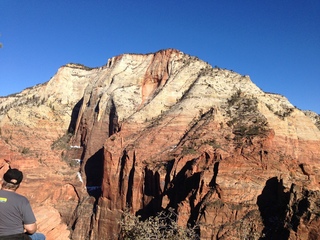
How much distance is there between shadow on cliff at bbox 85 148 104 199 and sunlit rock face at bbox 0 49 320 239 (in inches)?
6.4

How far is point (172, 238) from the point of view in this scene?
12.3 m

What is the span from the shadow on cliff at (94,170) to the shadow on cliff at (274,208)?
25668 mm

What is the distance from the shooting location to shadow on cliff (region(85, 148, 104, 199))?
47.2 meters

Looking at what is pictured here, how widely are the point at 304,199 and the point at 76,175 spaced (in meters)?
32.9

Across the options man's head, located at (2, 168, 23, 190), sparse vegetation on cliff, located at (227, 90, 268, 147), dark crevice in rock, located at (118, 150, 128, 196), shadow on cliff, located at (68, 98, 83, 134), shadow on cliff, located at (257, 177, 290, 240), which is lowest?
man's head, located at (2, 168, 23, 190)

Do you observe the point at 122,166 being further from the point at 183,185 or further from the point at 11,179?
the point at 11,179

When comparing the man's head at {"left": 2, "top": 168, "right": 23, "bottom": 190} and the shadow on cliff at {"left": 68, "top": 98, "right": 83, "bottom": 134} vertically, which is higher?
the shadow on cliff at {"left": 68, "top": 98, "right": 83, "bottom": 134}

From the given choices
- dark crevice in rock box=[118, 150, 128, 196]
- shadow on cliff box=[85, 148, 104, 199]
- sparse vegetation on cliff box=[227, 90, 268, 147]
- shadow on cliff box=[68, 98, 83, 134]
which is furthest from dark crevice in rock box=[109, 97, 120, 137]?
sparse vegetation on cliff box=[227, 90, 268, 147]

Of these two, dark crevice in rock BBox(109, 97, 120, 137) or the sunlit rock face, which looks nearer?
the sunlit rock face

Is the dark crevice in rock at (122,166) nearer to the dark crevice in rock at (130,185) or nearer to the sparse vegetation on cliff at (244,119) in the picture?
the dark crevice in rock at (130,185)

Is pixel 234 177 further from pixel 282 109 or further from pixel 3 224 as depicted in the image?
pixel 3 224

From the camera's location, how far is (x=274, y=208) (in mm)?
26000

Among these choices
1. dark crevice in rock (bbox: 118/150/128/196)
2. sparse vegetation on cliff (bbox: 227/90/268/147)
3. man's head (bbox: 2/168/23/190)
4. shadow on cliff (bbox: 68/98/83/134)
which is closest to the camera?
man's head (bbox: 2/168/23/190)

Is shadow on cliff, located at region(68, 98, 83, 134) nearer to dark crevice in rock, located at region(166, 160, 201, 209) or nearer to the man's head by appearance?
dark crevice in rock, located at region(166, 160, 201, 209)
